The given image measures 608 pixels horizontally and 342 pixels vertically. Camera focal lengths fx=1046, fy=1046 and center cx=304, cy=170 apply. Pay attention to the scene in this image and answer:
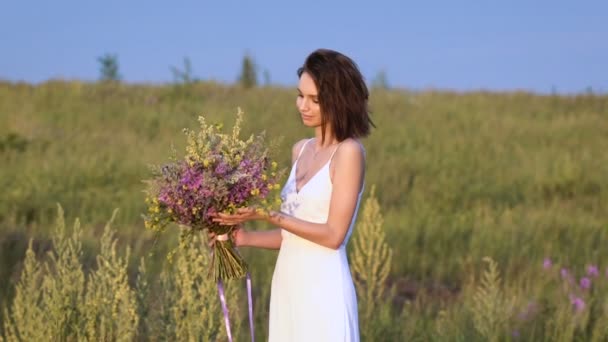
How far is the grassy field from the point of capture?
737 centimetres

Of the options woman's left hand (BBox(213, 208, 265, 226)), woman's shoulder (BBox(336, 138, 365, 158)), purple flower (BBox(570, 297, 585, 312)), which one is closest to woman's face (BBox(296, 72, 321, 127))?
woman's shoulder (BBox(336, 138, 365, 158))

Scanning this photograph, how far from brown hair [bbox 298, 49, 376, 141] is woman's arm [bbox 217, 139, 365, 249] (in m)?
0.10

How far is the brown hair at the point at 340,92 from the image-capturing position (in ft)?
11.1

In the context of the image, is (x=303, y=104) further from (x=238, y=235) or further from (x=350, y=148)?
(x=238, y=235)

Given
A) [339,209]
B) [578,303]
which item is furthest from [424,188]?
[339,209]

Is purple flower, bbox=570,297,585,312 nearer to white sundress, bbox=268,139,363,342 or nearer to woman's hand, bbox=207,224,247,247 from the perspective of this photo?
white sundress, bbox=268,139,363,342

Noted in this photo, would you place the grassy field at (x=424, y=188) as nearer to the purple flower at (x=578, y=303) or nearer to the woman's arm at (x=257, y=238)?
the purple flower at (x=578, y=303)

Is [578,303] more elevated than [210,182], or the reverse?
[210,182]

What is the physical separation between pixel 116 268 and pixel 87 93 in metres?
17.0

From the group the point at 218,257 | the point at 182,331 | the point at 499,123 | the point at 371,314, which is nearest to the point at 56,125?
the point at 499,123

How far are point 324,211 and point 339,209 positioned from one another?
0.13 m

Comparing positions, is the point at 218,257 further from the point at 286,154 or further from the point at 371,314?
the point at 286,154

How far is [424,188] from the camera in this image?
13617 mm

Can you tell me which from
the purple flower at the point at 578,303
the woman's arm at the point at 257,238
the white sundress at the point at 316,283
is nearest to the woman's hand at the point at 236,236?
the woman's arm at the point at 257,238
